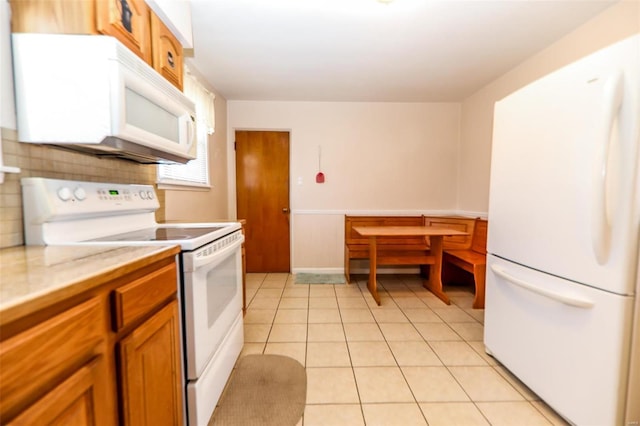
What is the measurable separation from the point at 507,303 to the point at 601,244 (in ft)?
2.33

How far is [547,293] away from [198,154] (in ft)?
9.68

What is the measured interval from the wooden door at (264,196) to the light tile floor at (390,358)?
878 mm

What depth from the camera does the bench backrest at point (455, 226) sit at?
3162 mm

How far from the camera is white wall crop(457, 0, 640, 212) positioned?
1.79 meters

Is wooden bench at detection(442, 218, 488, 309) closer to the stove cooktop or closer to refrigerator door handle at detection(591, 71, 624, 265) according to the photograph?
refrigerator door handle at detection(591, 71, 624, 265)

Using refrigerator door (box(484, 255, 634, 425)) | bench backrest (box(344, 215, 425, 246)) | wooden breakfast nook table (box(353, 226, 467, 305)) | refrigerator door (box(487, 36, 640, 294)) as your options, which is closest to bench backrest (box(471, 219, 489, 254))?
wooden breakfast nook table (box(353, 226, 467, 305))

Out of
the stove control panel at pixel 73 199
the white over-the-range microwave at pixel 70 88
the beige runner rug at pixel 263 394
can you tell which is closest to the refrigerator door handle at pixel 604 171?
the beige runner rug at pixel 263 394

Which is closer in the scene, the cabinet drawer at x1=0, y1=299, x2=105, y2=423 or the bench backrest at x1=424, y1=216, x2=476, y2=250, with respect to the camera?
the cabinet drawer at x1=0, y1=299, x2=105, y2=423

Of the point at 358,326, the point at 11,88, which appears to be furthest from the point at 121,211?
the point at 358,326

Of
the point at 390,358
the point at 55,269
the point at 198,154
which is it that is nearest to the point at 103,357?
the point at 55,269

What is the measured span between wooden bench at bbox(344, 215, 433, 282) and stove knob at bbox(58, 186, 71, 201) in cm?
287

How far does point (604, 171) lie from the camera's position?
103 cm

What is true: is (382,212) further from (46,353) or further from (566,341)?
(46,353)

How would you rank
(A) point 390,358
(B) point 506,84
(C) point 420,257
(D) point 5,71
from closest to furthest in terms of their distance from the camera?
1. (D) point 5,71
2. (A) point 390,358
3. (B) point 506,84
4. (C) point 420,257
